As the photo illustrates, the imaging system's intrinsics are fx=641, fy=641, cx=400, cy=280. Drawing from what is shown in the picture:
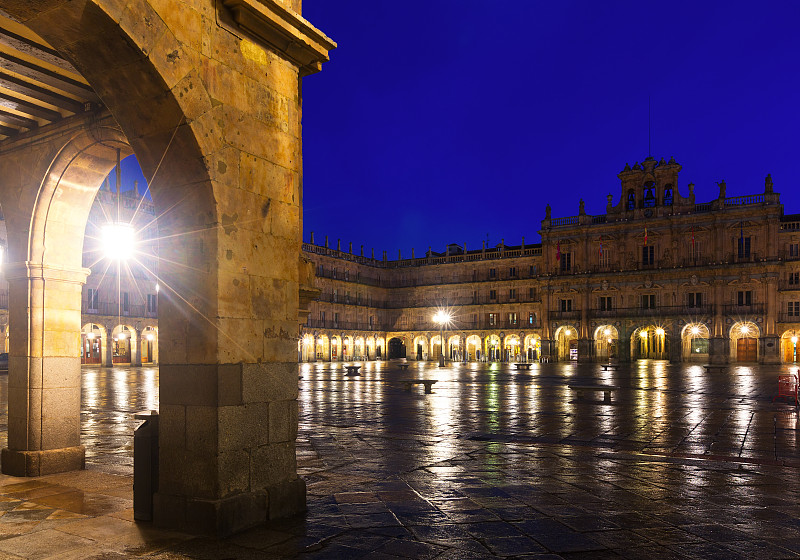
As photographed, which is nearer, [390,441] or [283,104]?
[283,104]

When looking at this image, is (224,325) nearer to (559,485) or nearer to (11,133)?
(559,485)

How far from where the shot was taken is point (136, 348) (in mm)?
43062

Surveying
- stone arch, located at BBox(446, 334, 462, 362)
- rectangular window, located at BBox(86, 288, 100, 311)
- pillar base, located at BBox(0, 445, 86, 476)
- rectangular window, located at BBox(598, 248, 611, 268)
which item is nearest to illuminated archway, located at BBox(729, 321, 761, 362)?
rectangular window, located at BBox(598, 248, 611, 268)

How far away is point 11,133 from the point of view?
6.80 meters

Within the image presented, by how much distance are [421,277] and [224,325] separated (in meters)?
64.1

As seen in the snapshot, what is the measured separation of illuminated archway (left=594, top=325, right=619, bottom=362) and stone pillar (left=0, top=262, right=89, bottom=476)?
5104cm

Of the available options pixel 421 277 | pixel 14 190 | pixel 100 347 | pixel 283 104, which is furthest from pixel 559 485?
pixel 421 277

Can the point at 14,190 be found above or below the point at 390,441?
above

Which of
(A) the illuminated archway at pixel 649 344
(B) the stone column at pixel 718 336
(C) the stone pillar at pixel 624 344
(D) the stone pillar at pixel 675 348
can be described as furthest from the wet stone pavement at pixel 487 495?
(A) the illuminated archway at pixel 649 344

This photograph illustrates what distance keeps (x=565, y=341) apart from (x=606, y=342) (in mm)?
3496

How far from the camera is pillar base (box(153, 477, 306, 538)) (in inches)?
176

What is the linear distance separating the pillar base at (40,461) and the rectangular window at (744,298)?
2036 inches

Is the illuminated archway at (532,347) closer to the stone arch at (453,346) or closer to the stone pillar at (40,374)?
the stone arch at (453,346)

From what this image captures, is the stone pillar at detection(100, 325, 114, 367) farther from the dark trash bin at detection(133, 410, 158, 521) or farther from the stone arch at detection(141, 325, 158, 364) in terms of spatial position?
the dark trash bin at detection(133, 410, 158, 521)
